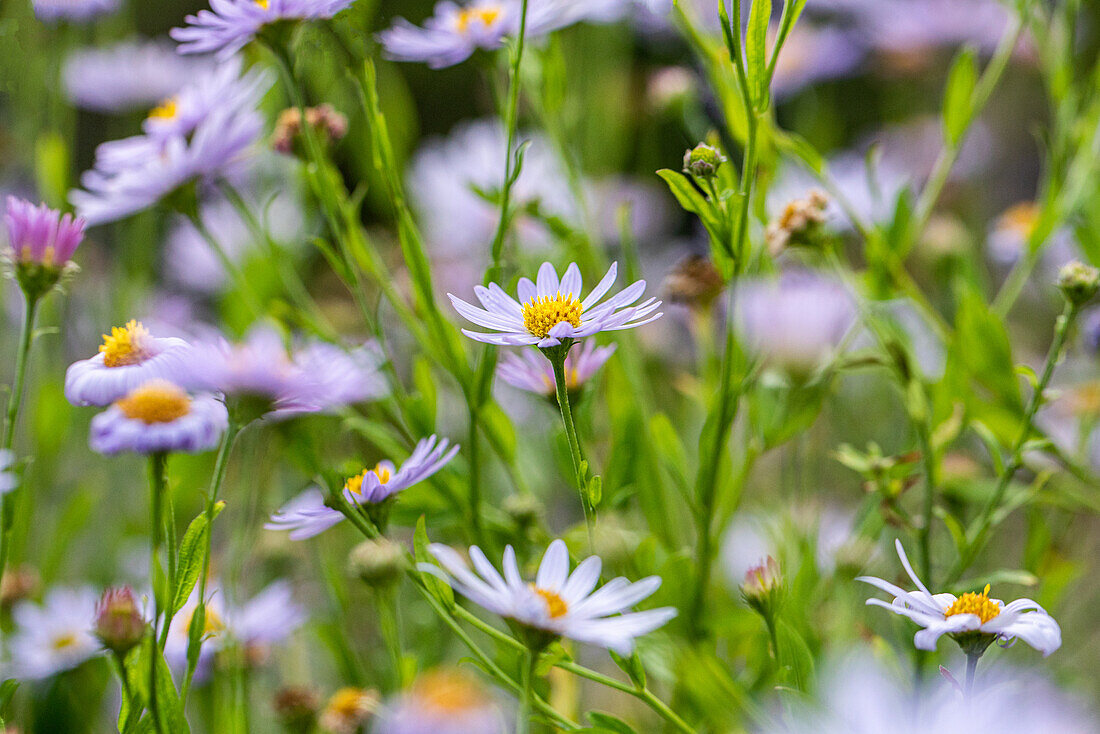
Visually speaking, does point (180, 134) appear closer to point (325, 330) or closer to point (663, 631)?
point (325, 330)

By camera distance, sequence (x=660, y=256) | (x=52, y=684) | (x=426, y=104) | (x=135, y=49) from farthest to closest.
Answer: (x=426, y=104) → (x=660, y=256) → (x=135, y=49) → (x=52, y=684)

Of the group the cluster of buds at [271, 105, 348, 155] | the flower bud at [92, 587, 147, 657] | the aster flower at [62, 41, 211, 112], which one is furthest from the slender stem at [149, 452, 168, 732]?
the aster flower at [62, 41, 211, 112]

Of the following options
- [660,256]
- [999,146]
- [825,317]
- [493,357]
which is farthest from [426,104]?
[493,357]

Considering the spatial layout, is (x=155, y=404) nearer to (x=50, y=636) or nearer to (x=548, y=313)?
(x=548, y=313)

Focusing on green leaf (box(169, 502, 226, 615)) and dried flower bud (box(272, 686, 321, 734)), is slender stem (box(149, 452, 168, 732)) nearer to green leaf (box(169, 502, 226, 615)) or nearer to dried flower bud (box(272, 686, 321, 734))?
green leaf (box(169, 502, 226, 615))

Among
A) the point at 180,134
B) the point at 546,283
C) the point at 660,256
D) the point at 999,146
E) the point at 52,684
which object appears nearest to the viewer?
the point at 546,283

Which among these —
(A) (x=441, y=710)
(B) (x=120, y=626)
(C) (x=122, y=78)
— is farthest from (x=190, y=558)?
(C) (x=122, y=78)
